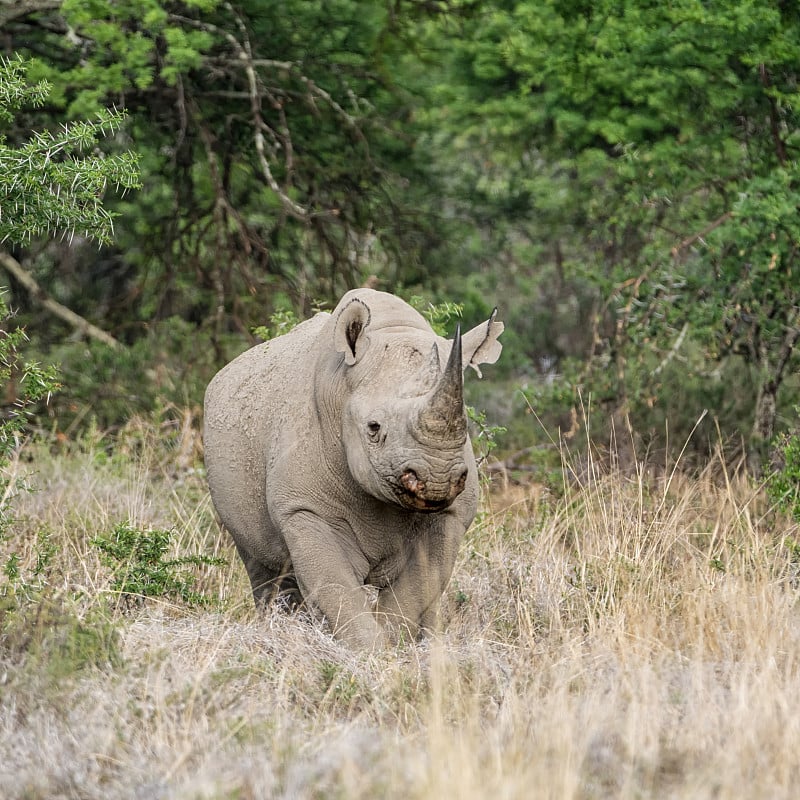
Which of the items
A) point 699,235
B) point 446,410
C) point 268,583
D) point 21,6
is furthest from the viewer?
point 21,6

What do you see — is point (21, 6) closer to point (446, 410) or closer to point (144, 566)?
point (144, 566)

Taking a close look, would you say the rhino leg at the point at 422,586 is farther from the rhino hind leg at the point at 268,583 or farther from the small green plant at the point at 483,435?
the small green plant at the point at 483,435

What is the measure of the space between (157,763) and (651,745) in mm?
1644

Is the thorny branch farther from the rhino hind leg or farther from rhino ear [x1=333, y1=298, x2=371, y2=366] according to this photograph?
rhino ear [x1=333, y1=298, x2=371, y2=366]

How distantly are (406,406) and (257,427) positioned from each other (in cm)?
151

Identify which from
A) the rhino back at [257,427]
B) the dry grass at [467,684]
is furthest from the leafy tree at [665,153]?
the rhino back at [257,427]

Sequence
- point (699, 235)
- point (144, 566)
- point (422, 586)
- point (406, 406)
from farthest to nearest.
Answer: point (699, 235) < point (144, 566) < point (422, 586) < point (406, 406)

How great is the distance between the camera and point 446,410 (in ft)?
19.0

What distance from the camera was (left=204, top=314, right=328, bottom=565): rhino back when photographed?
706 centimetres

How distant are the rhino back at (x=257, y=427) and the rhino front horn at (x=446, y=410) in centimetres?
112

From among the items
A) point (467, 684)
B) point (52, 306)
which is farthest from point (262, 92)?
point (467, 684)

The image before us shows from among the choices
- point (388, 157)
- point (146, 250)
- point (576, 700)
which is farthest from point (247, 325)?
point (576, 700)

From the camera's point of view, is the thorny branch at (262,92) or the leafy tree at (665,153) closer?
the leafy tree at (665,153)

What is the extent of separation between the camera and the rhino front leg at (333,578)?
655cm
